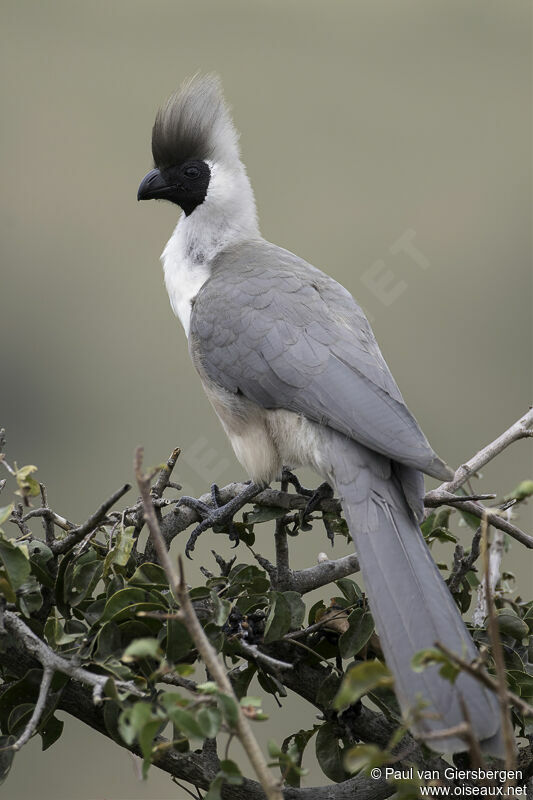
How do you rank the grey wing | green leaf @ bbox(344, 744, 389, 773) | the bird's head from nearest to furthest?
green leaf @ bbox(344, 744, 389, 773) < the grey wing < the bird's head

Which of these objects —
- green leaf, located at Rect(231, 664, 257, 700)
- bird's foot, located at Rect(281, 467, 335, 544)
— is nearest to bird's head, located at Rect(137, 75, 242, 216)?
bird's foot, located at Rect(281, 467, 335, 544)

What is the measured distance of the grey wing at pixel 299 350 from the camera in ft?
4.48

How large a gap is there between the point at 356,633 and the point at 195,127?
1.32 meters

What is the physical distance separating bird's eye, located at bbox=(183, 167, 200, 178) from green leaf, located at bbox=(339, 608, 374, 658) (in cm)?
127

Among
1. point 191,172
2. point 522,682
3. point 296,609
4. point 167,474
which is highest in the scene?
point 191,172

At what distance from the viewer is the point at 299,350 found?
152 cm

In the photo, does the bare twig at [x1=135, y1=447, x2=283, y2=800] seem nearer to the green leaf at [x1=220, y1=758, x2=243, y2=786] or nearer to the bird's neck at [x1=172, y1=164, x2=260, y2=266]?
the green leaf at [x1=220, y1=758, x2=243, y2=786]

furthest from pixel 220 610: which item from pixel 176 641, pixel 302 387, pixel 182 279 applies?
pixel 182 279

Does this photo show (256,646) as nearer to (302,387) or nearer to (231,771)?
(231,771)

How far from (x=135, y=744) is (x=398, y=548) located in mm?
400

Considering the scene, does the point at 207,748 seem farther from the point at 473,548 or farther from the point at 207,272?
the point at 207,272

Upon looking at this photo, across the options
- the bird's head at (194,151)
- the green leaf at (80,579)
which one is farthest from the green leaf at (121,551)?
the bird's head at (194,151)

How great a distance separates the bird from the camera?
996 millimetres

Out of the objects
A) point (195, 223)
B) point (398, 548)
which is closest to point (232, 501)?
point (398, 548)
